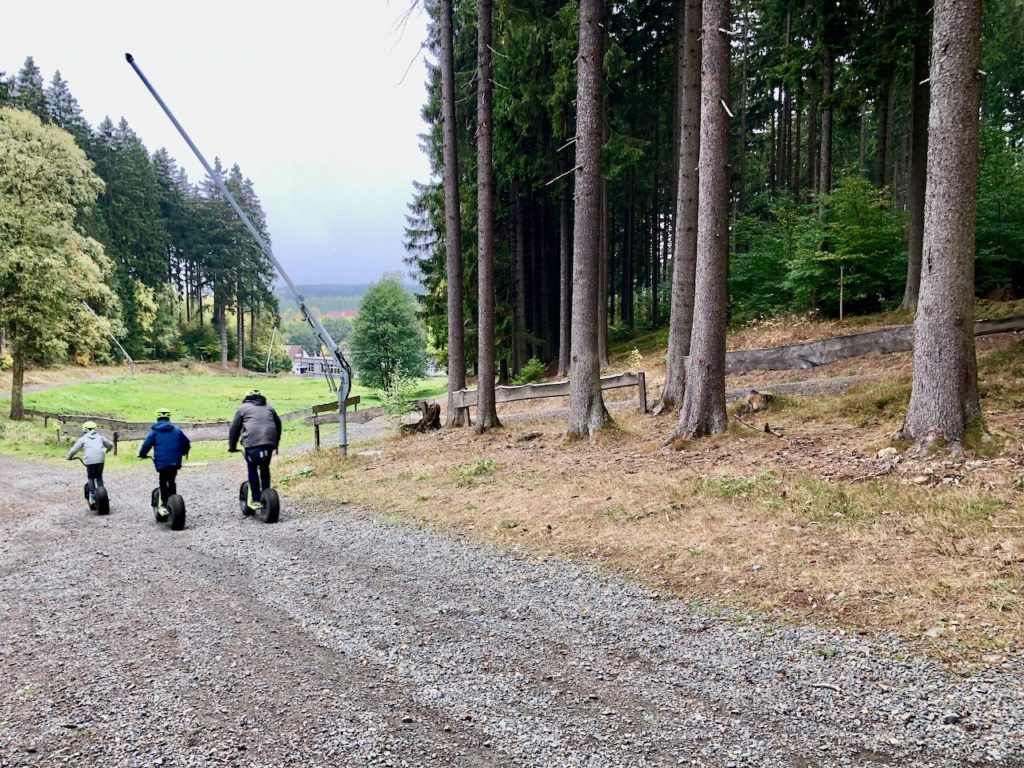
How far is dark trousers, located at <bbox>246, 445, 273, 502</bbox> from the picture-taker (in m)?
8.72

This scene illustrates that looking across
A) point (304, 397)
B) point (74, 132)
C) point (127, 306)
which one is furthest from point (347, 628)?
point (74, 132)

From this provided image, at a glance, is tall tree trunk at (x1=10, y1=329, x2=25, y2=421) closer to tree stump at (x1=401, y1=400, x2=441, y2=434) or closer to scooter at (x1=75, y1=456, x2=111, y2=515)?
tree stump at (x1=401, y1=400, x2=441, y2=434)

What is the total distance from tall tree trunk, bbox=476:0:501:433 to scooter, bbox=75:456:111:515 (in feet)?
24.6

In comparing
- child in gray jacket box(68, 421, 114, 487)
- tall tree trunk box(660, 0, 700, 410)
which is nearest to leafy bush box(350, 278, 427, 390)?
tall tree trunk box(660, 0, 700, 410)

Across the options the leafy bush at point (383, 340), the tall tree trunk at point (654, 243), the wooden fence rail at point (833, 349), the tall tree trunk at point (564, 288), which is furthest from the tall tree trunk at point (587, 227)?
the leafy bush at point (383, 340)

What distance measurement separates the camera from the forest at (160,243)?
163 ft

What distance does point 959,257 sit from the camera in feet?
22.0

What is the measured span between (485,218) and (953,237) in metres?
9.84

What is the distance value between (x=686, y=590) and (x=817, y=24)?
1515cm

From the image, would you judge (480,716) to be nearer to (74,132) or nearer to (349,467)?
(349,467)

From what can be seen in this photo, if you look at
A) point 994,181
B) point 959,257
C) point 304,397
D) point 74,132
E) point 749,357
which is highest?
point 74,132

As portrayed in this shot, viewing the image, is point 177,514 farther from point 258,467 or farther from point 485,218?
point 485,218

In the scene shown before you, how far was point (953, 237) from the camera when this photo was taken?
673 centimetres

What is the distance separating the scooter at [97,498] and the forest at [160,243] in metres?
36.0
